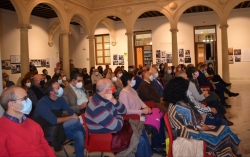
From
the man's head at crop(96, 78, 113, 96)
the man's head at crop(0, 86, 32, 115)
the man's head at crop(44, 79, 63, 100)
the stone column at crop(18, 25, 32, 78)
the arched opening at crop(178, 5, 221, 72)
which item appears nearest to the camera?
the man's head at crop(0, 86, 32, 115)

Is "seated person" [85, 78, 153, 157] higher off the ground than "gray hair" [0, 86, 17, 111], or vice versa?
"gray hair" [0, 86, 17, 111]

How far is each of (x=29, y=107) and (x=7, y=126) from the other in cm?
27

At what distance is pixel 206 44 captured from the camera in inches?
651

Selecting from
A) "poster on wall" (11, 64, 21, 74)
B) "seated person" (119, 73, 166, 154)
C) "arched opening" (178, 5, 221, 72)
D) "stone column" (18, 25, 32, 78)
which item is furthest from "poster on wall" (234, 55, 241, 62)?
"poster on wall" (11, 64, 21, 74)

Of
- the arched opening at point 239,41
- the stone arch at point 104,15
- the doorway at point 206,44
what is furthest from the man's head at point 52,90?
the arched opening at point 239,41

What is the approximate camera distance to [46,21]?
17.0 m

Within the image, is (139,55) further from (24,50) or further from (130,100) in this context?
(130,100)

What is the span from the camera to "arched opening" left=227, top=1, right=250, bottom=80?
608 inches

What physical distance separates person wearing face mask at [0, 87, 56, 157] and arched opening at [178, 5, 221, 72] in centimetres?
1534

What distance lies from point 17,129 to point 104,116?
3.72ft

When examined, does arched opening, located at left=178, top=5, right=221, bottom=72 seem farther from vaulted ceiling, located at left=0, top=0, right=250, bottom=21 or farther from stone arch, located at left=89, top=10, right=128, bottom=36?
stone arch, located at left=89, top=10, right=128, bottom=36

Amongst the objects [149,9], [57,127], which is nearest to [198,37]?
[149,9]

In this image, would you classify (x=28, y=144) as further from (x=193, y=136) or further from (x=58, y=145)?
(x=193, y=136)

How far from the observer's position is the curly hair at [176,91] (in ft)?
10.7
